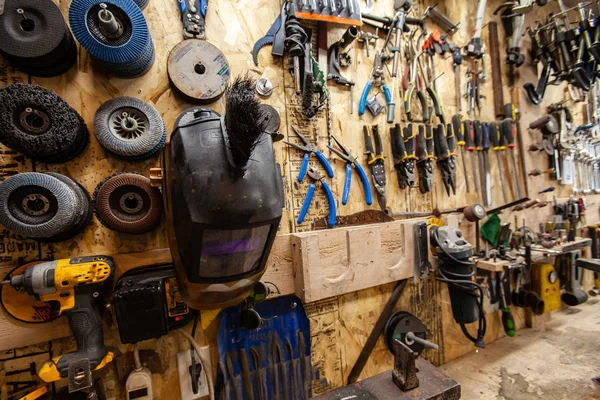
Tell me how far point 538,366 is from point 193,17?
234 cm

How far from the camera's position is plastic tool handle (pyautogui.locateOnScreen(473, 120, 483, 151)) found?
144 centimetres

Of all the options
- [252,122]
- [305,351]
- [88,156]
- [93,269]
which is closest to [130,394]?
[93,269]

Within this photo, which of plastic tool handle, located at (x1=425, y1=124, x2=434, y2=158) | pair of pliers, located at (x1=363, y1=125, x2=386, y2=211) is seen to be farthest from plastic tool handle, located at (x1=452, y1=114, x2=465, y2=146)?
pair of pliers, located at (x1=363, y1=125, x2=386, y2=211)

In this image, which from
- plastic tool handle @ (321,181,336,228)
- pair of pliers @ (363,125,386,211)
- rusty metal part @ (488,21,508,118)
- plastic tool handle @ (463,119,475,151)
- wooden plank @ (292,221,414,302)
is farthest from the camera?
rusty metal part @ (488,21,508,118)

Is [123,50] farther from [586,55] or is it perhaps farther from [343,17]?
[586,55]

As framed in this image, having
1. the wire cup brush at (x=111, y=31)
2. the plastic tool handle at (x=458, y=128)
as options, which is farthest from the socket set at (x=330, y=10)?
the plastic tool handle at (x=458, y=128)

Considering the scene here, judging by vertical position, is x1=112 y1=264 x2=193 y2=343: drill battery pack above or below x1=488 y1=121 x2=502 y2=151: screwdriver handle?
below

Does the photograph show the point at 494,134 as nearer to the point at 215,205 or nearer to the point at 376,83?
the point at 376,83

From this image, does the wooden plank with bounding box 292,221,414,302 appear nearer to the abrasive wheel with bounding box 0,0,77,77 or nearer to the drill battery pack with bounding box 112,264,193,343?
the drill battery pack with bounding box 112,264,193,343

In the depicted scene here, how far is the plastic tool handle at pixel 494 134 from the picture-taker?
1.49 meters

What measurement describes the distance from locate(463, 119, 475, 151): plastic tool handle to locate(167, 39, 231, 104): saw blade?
1366 millimetres

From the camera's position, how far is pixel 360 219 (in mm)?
1124

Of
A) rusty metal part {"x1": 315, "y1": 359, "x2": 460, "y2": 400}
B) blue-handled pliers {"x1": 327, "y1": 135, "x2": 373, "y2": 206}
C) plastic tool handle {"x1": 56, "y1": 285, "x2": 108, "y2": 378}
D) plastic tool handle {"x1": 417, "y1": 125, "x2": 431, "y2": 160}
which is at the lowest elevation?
rusty metal part {"x1": 315, "y1": 359, "x2": 460, "y2": 400}

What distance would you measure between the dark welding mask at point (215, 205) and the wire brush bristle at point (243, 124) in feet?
0.04
